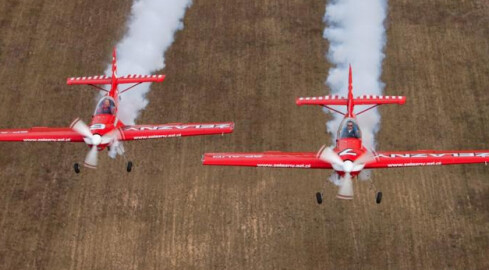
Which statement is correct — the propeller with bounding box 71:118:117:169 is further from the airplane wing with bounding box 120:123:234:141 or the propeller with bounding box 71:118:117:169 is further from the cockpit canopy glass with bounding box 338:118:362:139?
the cockpit canopy glass with bounding box 338:118:362:139

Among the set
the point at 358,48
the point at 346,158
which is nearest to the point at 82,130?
the point at 346,158

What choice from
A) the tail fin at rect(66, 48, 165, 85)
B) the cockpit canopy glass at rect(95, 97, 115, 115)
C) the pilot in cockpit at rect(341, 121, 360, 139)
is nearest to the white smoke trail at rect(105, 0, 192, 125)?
the tail fin at rect(66, 48, 165, 85)

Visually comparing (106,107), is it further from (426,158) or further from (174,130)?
(426,158)

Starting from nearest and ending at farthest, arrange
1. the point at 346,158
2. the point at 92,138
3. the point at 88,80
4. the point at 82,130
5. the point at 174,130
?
the point at 346,158 → the point at 92,138 → the point at 82,130 → the point at 174,130 → the point at 88,80

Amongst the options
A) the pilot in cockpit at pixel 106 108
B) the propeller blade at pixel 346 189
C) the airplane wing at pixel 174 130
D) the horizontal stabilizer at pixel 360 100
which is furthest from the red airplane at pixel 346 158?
the pilot in cockpit at pixel 106 108

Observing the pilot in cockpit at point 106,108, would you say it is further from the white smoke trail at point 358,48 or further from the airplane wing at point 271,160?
the white smoke trail at point 358,48
